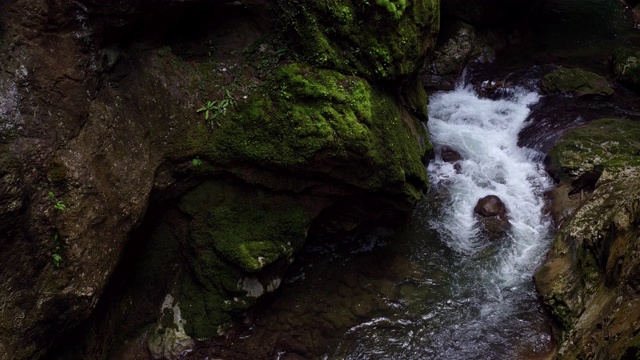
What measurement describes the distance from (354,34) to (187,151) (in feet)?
10.2

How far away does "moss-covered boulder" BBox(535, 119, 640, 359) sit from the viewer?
514 cm

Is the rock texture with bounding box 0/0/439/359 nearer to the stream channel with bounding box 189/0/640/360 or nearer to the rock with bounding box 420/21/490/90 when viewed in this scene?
the stream channel with bounding box 189/0/640/360

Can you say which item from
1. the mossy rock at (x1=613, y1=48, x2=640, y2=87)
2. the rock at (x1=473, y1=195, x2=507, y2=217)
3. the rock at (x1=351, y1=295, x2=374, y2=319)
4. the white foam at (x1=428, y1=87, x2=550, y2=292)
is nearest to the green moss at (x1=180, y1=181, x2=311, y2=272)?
the rock at (x1=351, y1=295, x2=374, y2=319)

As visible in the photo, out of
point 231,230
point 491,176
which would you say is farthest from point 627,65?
point 231,230

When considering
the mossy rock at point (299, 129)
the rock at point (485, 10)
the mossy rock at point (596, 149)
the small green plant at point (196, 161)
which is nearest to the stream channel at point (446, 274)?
the mossy rock at point (596, 149)

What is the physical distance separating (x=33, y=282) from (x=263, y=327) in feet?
10.9

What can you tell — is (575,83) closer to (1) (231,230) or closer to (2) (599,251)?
(2) (599,251)

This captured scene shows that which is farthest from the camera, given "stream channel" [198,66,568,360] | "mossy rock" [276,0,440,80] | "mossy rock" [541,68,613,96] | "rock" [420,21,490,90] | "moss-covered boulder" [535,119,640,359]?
"rock" [420,21,490,90]

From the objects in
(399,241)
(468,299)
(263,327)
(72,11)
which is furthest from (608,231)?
(72,11)

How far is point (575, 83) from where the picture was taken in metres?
12.6

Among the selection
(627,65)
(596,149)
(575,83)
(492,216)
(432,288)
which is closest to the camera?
(432,288)

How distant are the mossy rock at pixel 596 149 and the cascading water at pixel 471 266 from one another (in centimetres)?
45

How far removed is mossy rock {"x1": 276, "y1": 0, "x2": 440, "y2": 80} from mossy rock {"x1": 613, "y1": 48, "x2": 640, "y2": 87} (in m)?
8.13

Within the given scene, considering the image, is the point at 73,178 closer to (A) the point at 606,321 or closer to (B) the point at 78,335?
(B) the point at 78,335
